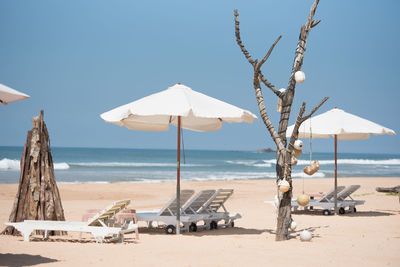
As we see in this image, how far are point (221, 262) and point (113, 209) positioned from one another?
2.54m

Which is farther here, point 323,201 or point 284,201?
point 323,201

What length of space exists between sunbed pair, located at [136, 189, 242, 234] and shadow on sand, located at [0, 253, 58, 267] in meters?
3.04

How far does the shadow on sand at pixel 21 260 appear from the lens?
20.5 feet

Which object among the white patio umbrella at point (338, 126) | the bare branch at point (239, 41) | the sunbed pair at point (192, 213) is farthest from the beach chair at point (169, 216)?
the white patio umbrella at point (338, 126)

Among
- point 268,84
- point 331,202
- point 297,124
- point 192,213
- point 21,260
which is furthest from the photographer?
point 331,202

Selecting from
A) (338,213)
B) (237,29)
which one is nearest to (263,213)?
(338,213)

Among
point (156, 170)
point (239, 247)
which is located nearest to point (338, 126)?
point (239, 247)

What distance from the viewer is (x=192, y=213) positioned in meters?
10.2

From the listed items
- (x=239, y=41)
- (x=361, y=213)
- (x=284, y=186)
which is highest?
(x=239, y=41)

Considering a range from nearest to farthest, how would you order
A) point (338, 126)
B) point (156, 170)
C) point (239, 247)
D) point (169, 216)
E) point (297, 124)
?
point (239, 247) < point (297, 124) < point (169, 216) < point (338, 126) < point (156, 170)

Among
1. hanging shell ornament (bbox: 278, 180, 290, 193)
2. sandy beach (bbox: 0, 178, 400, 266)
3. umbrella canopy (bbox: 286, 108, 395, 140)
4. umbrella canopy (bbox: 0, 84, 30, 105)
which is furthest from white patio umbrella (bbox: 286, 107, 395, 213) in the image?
umbrella canopy (bbox: 0, 84, 30, 105)

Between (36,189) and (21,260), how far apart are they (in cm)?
262

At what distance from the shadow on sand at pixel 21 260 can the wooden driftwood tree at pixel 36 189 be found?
213 cm

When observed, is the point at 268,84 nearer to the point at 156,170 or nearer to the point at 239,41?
the point at 239,41
